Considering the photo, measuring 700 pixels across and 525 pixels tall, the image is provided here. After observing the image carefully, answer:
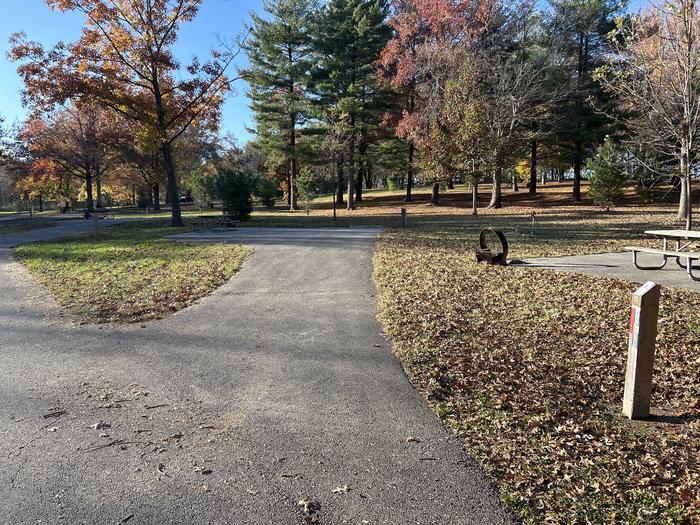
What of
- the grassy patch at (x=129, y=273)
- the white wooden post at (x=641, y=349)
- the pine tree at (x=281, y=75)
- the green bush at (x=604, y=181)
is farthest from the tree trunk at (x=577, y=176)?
the white wooden post at (x=641, y=349)

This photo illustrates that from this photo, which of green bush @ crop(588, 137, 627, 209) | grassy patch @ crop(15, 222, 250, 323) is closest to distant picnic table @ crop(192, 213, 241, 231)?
grassy patch @ crop(15, 222, 250, 323)

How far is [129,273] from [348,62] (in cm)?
2502

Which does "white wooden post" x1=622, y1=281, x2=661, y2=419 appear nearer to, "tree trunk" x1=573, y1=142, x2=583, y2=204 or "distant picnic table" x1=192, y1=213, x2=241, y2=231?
"distant picnic table" x1=192, y1=213, x2=241, y2=231

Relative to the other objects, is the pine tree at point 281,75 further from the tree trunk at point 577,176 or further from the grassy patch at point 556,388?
the grassy patch at point 556,388

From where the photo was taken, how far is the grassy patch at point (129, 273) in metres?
6.82

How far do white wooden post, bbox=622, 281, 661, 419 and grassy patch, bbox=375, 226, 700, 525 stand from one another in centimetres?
14

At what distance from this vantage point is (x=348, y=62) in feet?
99.7

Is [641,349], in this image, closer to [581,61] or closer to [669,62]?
[669,62]

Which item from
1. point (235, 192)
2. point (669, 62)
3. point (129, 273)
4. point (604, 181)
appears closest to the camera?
point (129, 273)

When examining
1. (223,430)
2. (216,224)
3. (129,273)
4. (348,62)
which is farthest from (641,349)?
(348,62)

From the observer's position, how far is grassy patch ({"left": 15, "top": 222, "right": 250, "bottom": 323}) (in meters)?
6.82

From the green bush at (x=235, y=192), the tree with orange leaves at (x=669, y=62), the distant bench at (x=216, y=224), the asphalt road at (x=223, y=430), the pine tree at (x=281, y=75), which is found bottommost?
the asphalt road at (x=223, y=430)

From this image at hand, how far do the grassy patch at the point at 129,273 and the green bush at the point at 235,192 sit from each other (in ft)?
24.5

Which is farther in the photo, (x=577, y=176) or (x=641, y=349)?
(x=577, y=176)
